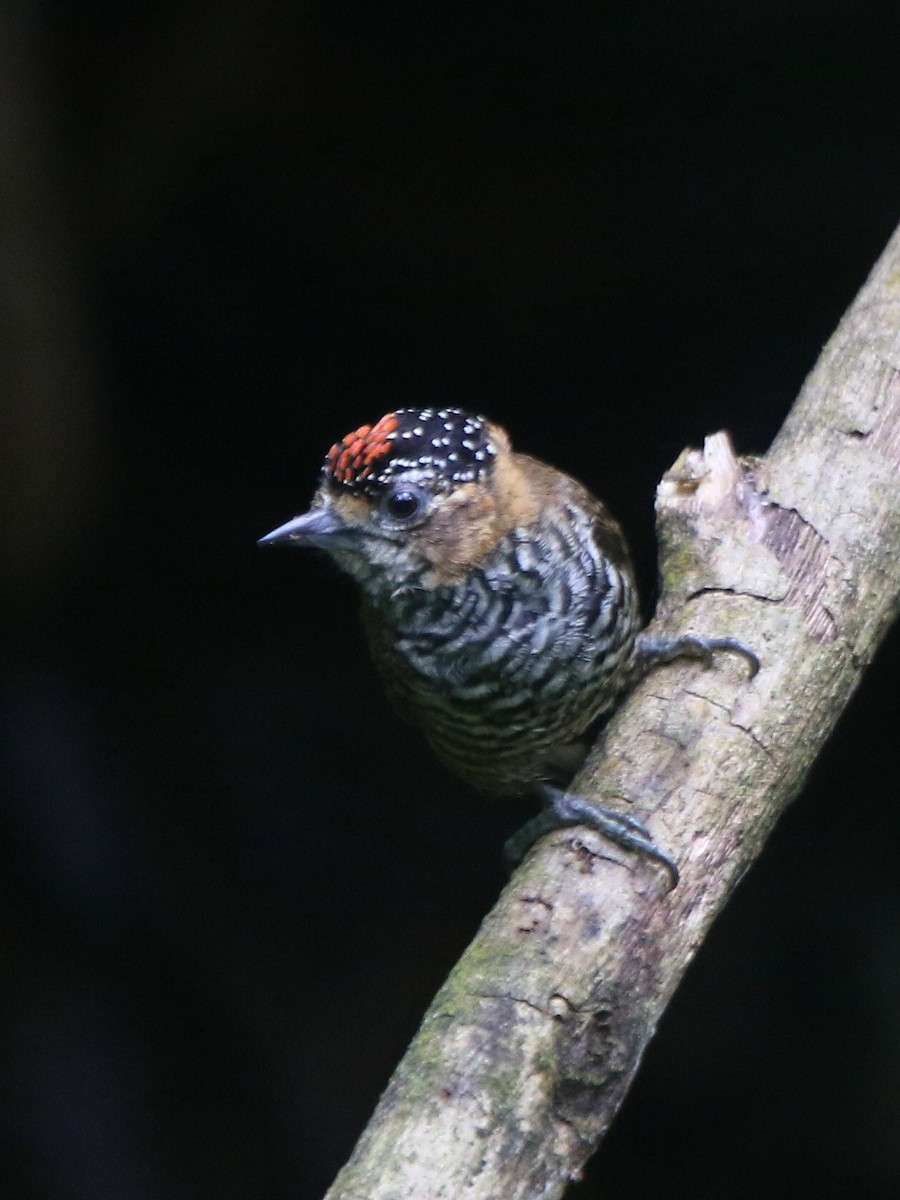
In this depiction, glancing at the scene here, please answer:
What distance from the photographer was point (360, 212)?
4691mm

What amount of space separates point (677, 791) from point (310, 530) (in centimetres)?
95

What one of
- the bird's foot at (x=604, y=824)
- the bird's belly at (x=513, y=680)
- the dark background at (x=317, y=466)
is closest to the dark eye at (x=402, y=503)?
the bird's belly at (x=513, y=680)

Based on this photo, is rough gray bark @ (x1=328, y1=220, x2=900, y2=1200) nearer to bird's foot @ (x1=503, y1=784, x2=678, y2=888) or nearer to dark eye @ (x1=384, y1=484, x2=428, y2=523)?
bird's foot @ (x1=503, y1=784, x2=678, y2=888)

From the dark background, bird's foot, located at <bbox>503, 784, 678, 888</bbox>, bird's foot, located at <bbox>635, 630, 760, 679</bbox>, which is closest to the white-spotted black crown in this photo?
bird's foot, located at <bbox>635, 630, 760, 679</bbox>

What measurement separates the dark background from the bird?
6.48 feet

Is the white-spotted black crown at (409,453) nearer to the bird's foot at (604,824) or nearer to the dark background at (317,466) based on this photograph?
the bird's foot at (604,824)

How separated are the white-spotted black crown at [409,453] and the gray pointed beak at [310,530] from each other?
0.26ft

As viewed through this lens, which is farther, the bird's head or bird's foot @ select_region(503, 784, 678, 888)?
the bird's head

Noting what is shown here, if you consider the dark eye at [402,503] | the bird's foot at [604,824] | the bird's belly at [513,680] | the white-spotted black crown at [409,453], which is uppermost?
the white-spotted black crown at [409,453]

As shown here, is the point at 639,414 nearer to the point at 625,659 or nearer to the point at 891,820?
the point at 891,820

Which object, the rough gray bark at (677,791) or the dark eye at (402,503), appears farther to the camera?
the dark eye at (402,503)

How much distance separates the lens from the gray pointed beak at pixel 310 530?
9.08ft

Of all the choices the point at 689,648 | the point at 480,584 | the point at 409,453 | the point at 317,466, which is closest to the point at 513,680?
the point at 480,584

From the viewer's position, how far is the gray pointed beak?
277 cm
